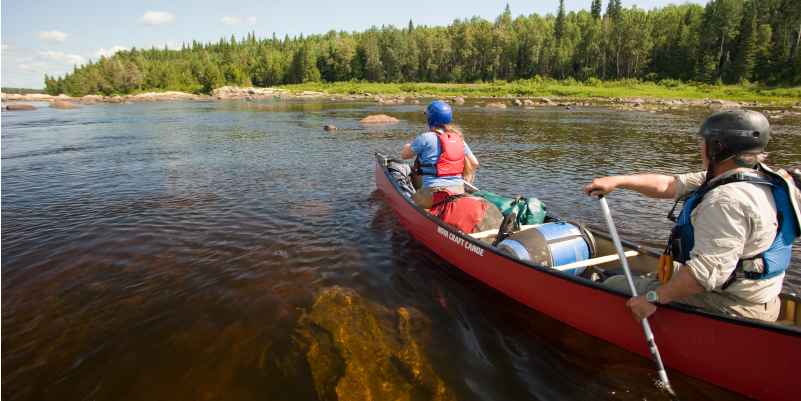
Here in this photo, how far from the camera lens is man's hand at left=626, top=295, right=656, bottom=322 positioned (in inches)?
136

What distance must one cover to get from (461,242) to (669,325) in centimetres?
264

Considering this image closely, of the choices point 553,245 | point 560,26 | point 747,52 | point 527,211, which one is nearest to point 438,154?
point 527,211


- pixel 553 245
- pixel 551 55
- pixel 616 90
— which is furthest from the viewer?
pixel 551 55

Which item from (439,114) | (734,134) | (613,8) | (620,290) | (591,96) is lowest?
(620,290)

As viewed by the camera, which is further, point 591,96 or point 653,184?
point 591,96

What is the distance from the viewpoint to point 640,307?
352cm

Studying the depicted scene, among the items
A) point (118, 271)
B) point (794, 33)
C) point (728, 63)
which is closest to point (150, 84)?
point (118, 271)

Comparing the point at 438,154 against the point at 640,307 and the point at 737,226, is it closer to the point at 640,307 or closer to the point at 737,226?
the point at 640,307

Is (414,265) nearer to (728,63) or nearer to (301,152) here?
(301,152)

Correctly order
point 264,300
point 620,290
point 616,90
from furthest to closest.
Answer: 1. point 616,90
2. point 264,300
3. point 620,290

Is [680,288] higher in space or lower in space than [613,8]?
lower

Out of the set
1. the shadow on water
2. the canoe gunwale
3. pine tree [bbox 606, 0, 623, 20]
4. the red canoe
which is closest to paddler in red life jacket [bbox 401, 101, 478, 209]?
the canoe gunwale

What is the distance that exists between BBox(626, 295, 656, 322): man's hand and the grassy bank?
56.4 m

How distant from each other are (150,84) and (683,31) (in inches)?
5185
